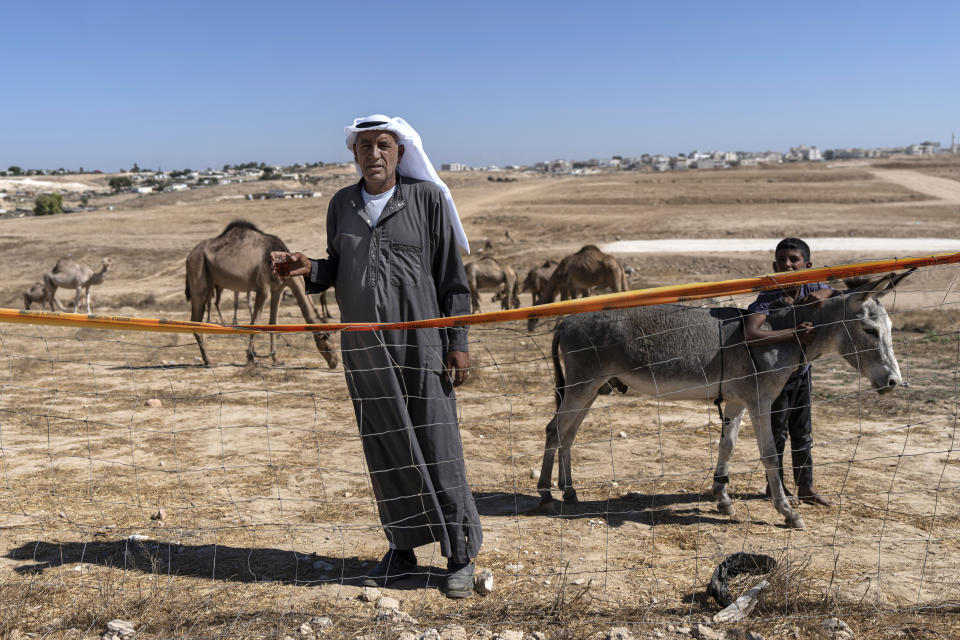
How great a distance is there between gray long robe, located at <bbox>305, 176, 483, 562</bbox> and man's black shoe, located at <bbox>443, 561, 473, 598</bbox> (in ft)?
0.20

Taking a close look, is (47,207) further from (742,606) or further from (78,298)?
(742,606)

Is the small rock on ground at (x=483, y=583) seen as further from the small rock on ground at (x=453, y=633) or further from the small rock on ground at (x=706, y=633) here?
the small rock on ground at (x=706, y=633)

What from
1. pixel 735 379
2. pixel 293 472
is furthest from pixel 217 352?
pixel 735 379

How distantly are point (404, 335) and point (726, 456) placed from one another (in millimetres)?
3000

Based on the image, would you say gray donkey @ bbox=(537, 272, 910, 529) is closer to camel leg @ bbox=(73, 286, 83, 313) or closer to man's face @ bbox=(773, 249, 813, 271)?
man's face @ bbox=(773, 249, 813, 271)

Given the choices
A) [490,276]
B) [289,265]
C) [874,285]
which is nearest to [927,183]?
[490,276]

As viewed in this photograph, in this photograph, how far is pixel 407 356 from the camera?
452cm

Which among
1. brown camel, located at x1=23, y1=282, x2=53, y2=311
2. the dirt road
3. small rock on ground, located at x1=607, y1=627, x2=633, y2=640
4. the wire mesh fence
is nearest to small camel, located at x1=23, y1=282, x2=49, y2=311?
brown camel, located at x1=23, y1=282, x2=53, y2=311

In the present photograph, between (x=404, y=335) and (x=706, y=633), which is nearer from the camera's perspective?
(x=706, y=633)

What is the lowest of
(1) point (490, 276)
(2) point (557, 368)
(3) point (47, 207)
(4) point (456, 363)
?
(1) point (490, 276)

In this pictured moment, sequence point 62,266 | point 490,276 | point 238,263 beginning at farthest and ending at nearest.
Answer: point 62,266 < point 490,276 < point 238,263

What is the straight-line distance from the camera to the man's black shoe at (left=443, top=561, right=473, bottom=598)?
4.47 metres

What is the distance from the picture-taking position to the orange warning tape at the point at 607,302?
162 inches

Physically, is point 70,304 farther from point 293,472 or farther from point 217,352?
point 293,472
